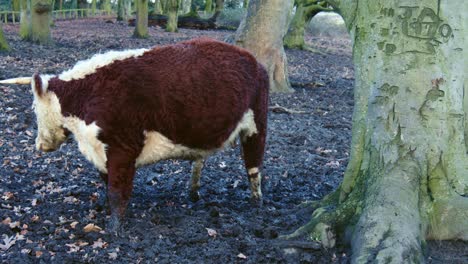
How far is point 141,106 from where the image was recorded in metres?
5.33

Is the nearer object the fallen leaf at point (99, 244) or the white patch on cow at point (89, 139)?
the fallen leaf at point (99, 244)

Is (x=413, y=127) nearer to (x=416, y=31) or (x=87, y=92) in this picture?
(x=416, y=31)

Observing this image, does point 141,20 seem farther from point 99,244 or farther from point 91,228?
point 99,244

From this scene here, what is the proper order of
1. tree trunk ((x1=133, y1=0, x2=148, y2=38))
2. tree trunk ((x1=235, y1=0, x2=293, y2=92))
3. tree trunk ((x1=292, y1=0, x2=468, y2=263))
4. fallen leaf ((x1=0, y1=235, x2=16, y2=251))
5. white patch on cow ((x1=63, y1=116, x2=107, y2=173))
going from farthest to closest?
tree trunk ((x1=133, y1=0, x2=148, y2=38))
tree trunk ((x1=235, y1=0, x2=293, y2=92))
white patch on cow ((x1=63, y1=116, x2=107, y2=173))
fallen leaf ((x1=0, y1=235, x2=16, y2=251))
tree trunk ((x1=292, y1=0, x2=468, y2=263))

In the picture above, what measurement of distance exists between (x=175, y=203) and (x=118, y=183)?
3.39 feet

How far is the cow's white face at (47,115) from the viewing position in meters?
5.55

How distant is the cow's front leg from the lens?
5.34m

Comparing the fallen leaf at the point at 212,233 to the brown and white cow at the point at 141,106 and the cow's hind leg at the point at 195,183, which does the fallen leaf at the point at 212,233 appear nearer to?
the brown and white cow at the point at 141,106

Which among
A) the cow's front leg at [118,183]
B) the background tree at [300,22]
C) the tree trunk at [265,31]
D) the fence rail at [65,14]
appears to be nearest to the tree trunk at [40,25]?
the tree trunk at [265,31]

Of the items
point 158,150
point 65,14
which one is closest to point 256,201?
point 158,150

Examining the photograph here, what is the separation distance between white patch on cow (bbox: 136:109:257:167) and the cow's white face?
85 cm

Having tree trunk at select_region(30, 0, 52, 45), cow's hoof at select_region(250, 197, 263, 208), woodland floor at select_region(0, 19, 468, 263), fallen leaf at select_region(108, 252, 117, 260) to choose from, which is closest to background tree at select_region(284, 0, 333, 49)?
tree trunk at select_region(30, 0, 52, 45)

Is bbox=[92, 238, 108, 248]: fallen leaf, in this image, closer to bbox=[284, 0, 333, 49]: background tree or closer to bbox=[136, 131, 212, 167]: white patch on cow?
bbox=[136, 131, 212, 167]: white patch on cow

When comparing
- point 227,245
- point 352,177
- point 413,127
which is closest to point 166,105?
point 227,245
